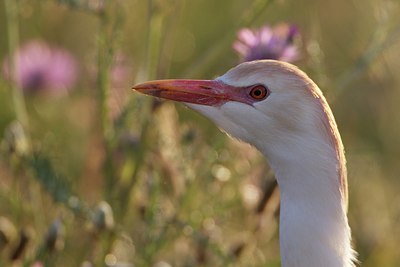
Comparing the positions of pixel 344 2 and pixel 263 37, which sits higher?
pixel 263 37

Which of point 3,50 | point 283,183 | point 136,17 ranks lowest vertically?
point 3,50

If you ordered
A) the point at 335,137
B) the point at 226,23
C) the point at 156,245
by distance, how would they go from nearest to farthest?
1. the point at 335,137
2. the point at 156,245
3. the point at 226,23

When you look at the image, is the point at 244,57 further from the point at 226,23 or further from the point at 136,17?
the point at 226,23

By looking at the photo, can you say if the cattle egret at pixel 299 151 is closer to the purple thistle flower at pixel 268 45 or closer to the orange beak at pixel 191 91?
the orange beak at pixel 191 91

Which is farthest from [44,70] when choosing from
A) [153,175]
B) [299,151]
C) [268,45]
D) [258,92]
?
[299,151]

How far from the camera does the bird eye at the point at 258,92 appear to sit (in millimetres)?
3484

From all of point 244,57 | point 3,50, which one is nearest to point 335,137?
point 244,57

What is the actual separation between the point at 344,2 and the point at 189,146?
355 cm

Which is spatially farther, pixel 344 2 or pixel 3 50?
pixel 344 2

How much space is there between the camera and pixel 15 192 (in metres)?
4.37

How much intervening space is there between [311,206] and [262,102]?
0.32m

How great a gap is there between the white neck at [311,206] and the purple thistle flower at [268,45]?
0.80m

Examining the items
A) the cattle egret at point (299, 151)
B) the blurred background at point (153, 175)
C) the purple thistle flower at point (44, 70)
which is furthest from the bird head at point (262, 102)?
the purple thistle flower at point (44, 70)

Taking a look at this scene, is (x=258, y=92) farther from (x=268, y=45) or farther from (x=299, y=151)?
(x=268, y=45)
